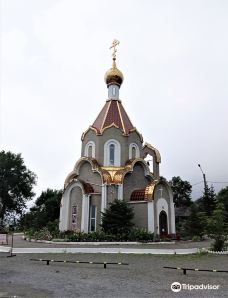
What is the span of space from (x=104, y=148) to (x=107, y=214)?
6.28m

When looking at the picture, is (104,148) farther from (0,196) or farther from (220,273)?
(0,196)

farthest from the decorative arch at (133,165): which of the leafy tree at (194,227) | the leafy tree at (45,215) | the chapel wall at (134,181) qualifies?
the leafy tree at (45,215)

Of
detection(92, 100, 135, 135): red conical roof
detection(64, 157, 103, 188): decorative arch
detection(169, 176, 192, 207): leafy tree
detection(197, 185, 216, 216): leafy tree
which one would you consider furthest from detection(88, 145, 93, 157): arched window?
detection(169, 176, 192, 207): leafy tree

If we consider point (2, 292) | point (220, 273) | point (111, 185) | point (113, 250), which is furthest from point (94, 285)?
point (111, 185)

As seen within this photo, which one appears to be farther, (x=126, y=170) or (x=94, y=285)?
(x=126, y=170)

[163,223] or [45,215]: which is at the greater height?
[45,215]

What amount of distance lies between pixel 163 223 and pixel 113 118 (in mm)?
9403

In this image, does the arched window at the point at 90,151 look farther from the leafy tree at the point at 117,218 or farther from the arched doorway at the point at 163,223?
the arched doorway at the point at 163,223

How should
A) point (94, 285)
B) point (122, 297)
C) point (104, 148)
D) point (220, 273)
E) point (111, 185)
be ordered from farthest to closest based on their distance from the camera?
point (104, 148) → point (111, 185) → point (220, 273) → point (94, 285) → point (122, 297)

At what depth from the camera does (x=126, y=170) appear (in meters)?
24.2

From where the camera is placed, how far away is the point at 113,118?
2683cm

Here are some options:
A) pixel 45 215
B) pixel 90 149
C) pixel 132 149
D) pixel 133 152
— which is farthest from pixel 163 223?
pixel 45 215

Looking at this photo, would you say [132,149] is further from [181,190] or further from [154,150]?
[181,190]

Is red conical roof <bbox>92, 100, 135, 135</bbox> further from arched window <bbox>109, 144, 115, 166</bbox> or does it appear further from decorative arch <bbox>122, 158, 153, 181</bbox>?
decorative arch <bbox>122, 158, 153, 181</bbox>
